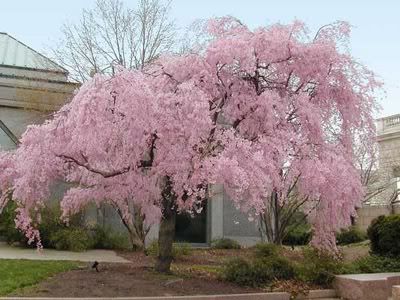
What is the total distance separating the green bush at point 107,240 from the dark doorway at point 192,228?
3119 millimetres

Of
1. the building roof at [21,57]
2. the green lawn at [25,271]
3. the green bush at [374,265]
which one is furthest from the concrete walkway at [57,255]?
the building roof at [21,57]

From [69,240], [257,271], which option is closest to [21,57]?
[69,240]

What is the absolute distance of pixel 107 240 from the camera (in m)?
19.7

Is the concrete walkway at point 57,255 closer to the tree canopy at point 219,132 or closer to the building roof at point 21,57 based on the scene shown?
the tree canopy at point 219,132

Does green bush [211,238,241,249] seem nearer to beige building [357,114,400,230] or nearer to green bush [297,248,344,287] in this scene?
green bush [297,248,344,287]

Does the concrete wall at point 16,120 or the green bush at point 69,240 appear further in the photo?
the concrete wall at point 16,120

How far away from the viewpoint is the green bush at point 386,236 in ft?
45.9

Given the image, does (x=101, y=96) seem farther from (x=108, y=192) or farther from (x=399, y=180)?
(x=399, y=180)

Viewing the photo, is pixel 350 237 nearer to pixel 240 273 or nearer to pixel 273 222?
pixel 273 222

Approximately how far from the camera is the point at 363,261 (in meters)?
13.6

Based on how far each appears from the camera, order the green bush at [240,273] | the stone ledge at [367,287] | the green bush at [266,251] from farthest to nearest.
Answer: the green bush at [266,251]
the green bush at [240,273]
the stone ledge at [367,287]

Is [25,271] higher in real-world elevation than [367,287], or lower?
higher

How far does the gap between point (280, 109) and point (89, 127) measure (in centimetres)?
408

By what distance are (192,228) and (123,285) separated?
1196cm
